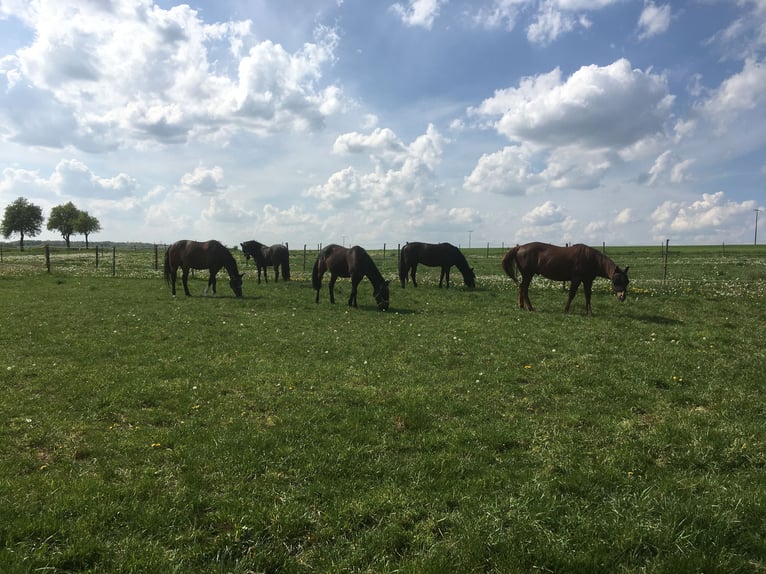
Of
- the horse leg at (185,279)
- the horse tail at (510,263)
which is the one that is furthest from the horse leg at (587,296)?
the horse leg at (185,279)

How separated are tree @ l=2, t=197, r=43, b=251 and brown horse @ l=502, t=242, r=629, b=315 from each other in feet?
317

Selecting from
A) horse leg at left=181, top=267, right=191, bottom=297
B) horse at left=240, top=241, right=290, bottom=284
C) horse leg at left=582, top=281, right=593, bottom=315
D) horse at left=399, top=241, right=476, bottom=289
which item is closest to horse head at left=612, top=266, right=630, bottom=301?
horse leg at left=582, top=281, right=593, bottom=315

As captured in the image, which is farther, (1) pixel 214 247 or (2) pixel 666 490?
(1) pixel 214 247

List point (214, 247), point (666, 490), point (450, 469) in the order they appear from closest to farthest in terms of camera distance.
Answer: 1. point (666, 490)
2. point (450, 469)
3. point (214, 247)

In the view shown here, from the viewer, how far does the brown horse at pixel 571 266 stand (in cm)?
1568

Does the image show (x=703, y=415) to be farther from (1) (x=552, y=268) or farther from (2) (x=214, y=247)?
(2) (x=214, y=247)

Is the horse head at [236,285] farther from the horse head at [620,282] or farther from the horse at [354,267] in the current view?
the horse head at [620,282]

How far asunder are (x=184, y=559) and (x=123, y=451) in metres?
2.47

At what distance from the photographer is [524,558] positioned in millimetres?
3693

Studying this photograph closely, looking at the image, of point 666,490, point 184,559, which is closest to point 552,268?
point 666,490

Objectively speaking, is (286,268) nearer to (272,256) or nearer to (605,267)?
(272,256)

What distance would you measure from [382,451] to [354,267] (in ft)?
40.5

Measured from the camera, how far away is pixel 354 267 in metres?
17.6

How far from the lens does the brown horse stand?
51.4 ft
